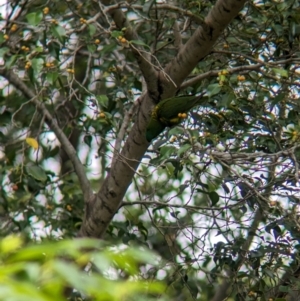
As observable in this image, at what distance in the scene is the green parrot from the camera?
3688 millimetres

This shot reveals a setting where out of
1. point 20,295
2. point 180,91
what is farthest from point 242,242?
point 20,295

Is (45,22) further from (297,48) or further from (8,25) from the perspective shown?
(297,48)

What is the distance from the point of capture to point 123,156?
12.9 feet

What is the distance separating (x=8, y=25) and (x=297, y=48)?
1751 mm

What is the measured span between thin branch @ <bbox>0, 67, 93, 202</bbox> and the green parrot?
79cm

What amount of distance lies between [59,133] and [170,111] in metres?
1.10

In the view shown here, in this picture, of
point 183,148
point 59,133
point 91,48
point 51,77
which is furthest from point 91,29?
point 183,148

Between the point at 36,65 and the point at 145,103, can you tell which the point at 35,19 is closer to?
the point at 36,65

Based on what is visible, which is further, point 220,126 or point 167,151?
point 220,126

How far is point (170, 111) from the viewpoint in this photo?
12.1ft

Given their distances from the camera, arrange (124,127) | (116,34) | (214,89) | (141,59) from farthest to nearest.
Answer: (124,127) < (141,59) < (116,34) < (214,89)

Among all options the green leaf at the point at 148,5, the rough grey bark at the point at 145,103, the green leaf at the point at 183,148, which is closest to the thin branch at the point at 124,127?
the rough grey bark at the point at 145,103

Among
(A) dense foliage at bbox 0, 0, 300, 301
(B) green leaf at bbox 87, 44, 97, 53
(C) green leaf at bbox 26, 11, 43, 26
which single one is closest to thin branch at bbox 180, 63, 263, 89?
(A) dense foliage at bbox 0, 0, 300, 301

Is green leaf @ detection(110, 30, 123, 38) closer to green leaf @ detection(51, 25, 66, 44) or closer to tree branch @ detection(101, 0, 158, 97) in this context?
tree branch @ detection(101, 0, 158, 97)
